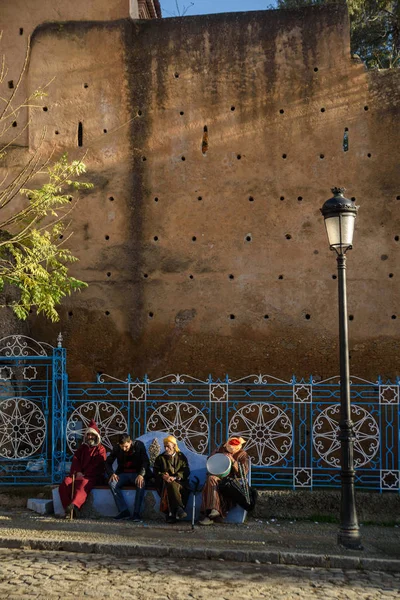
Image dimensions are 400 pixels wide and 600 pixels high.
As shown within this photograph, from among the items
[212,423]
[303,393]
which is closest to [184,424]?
[212,423]

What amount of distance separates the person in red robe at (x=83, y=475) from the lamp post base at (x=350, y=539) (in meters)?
2.80

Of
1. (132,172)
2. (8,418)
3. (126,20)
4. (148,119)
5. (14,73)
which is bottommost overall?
(8,418)

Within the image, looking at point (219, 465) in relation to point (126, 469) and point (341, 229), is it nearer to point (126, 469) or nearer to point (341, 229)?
point (126, 469)

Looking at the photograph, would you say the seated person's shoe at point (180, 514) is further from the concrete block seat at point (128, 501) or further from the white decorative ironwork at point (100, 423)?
the white decorative ironwork at point (100, 423)

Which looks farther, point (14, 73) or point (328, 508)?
point (14, 73)

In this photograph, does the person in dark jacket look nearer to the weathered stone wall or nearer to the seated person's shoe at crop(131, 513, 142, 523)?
the seated person's shoe at crop(131, 513, 142, 523)

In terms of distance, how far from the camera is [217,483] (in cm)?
787

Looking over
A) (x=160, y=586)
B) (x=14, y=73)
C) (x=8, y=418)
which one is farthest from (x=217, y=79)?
(x=160, y=586)

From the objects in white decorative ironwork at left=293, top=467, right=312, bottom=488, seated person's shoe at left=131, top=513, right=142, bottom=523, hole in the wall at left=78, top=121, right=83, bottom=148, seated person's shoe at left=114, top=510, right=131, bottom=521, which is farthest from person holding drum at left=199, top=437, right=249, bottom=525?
hole in the wall at left=78, top=121, right=83, bottom=148

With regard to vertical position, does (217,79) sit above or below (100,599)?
above

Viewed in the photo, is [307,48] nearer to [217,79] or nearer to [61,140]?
[217,79]

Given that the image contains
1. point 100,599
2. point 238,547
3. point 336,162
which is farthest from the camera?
point 336,162

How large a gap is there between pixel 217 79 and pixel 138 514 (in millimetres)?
6490

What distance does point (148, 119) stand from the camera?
11.3 m
